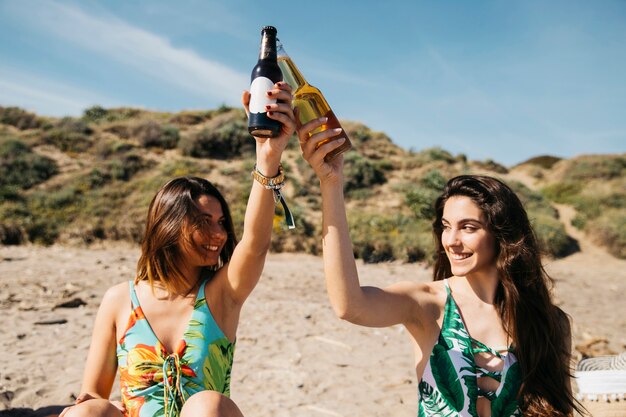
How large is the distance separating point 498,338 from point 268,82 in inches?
55.3

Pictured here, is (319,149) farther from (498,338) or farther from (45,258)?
(45,258)

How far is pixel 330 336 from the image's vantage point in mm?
5977

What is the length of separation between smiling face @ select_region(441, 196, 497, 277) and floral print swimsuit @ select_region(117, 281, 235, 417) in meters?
1.05

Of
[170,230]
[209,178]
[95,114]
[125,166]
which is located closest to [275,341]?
[170,230]

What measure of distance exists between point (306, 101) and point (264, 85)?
6.8 inches

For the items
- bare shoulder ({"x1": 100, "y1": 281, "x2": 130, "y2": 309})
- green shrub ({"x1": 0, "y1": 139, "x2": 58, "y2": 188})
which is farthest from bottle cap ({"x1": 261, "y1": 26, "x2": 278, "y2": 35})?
green shrub ({"x1": 0, "y1": 139, "x2": 58, "y2": 188})

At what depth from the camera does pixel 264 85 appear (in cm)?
155

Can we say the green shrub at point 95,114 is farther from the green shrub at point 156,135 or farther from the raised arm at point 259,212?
the raised arm at point 259,212

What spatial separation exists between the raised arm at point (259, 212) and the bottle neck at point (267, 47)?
0.48 ft

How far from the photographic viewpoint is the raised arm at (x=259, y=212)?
1496mm

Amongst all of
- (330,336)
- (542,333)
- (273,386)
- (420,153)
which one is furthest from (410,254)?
(420,153)

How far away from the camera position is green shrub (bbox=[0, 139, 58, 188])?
1678 centimetres

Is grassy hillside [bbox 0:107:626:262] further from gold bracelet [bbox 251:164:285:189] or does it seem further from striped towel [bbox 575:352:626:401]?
gold bracelet [bbox 251:164:285:189]

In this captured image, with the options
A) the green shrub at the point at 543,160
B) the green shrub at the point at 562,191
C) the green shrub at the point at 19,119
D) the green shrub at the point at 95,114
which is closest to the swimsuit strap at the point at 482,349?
the green shrub at the point at 562,191
